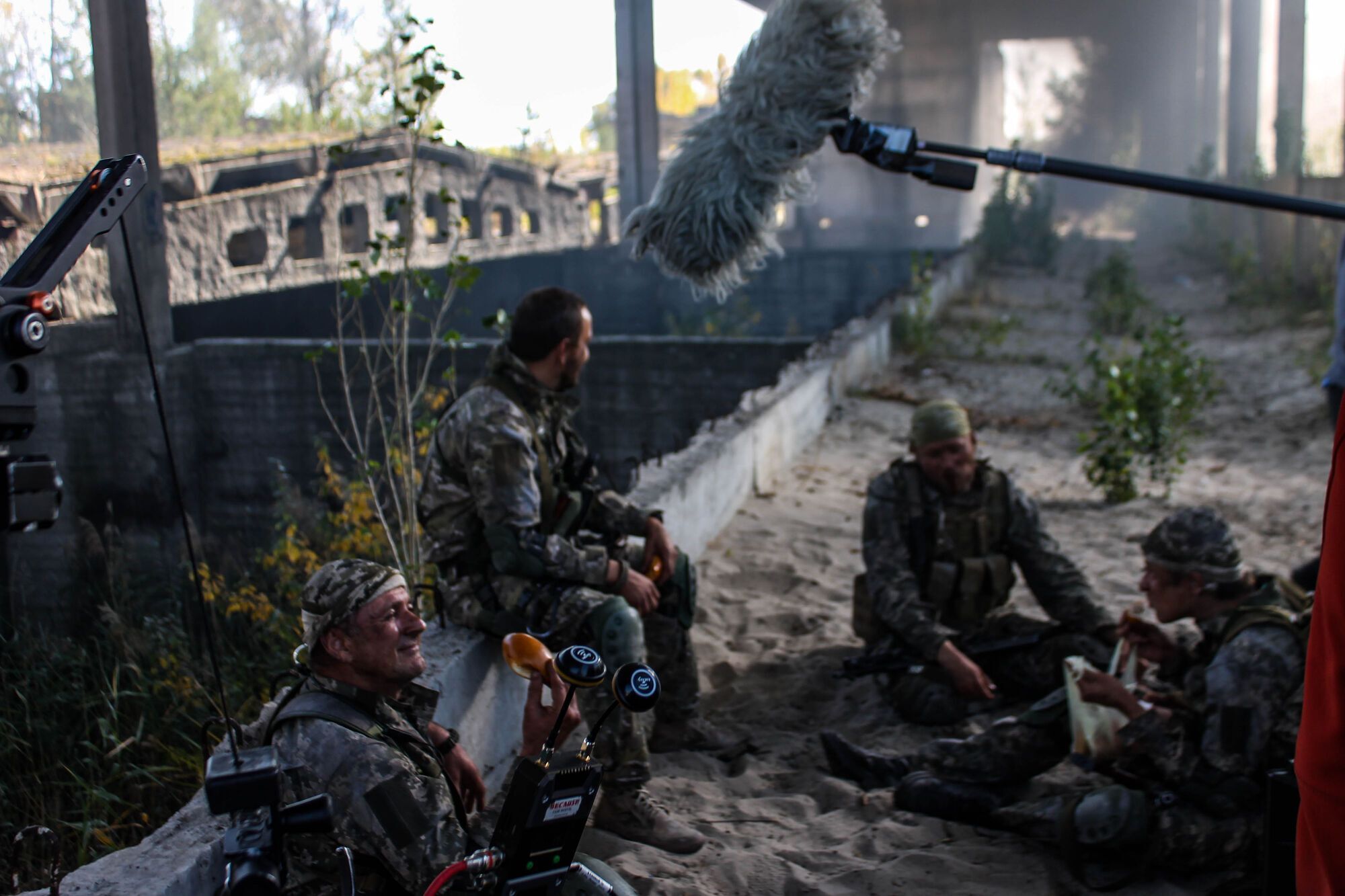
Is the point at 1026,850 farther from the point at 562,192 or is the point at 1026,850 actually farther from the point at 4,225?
the point at 562,192

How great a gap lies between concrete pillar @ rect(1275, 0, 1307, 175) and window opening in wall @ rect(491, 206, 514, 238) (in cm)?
1648

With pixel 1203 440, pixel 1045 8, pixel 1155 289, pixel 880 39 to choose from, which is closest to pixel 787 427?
pixel 1203 440

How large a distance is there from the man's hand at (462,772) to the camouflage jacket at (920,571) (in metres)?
2.05

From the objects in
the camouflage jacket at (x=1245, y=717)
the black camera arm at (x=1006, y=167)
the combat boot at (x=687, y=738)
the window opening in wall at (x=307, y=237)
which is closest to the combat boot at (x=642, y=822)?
the combat boot at (x=687, y=738)

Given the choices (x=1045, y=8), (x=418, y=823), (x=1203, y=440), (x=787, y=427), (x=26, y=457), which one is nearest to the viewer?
(x=26, y=457)

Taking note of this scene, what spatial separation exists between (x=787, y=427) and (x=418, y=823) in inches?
265

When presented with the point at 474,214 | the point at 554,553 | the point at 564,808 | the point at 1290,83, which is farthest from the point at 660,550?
the point at 1290,83

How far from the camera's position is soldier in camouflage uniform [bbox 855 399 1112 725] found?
14.4 ft

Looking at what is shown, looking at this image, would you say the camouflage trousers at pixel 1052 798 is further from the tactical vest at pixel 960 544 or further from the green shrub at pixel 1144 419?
the green shrub at pixel 1144 419

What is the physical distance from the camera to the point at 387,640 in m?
2.47

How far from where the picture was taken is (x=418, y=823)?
7.42 feet

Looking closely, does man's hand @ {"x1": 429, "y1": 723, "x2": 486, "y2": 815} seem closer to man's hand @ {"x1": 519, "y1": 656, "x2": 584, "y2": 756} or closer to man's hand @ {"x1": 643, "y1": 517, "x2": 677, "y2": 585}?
man's hand @ {"x1": 519, "y1": 656, "x2": 584, "y2": 756}

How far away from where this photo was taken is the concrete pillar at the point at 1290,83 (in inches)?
952

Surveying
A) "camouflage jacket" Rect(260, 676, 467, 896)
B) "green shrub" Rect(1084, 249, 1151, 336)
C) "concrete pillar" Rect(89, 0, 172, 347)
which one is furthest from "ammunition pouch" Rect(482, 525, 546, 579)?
"green shrub" Rect(1084, 249, 1151, 336)
